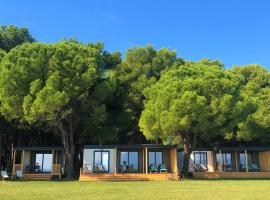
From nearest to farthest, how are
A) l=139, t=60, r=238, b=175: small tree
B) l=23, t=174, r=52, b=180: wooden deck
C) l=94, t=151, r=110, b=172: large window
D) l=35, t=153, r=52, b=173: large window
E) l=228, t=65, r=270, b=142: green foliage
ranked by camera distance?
l=139, t=60, r=238, b=175: small tree
l=228, t=65, r=270, b=142: green foliage
l=23, t=174, r=52, b=180: wooden deck
l=94, t=151, r=110, b=172: large window
l=35, t=153, r=52, b=173: large window

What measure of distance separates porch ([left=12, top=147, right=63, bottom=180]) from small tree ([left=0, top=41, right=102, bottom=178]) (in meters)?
2.07

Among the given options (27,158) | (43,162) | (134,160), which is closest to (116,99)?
(134,160)

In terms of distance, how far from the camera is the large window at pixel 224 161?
100 feet

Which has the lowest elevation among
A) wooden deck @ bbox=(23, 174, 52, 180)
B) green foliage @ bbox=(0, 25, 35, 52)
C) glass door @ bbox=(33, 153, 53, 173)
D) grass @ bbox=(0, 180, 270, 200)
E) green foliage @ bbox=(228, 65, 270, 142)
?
grass @ bbox=(0, 180, 270, 200)

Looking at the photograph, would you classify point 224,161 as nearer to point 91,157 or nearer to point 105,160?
point 105,160

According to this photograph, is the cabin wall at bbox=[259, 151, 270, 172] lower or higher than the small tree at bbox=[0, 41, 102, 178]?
lower

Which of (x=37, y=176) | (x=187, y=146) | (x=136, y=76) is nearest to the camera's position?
(x=187, y=146)

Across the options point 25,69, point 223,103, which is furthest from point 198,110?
point 25,69

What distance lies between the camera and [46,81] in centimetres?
2338

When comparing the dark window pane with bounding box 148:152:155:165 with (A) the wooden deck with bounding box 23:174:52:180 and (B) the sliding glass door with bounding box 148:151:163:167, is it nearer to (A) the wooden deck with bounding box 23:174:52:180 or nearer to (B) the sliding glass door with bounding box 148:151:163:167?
(B) the sliding glass door with bounding box 148:151:163:167

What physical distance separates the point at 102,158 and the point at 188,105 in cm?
815

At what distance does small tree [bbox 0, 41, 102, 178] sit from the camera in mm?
22812

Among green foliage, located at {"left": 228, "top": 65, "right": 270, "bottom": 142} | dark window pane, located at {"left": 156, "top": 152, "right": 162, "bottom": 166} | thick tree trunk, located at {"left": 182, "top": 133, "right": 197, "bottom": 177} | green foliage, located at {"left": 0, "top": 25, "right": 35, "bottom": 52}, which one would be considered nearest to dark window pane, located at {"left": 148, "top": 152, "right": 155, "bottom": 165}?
dark window pane, located at {"left": 156, "top": 152, "right": 162, "bottom": 166}

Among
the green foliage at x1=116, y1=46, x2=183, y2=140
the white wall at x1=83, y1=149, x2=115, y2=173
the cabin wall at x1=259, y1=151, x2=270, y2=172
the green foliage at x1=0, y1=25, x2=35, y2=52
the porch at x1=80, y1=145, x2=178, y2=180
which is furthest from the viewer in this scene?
the green foliage at x1=0, y1=25, x2=35, y2=52
